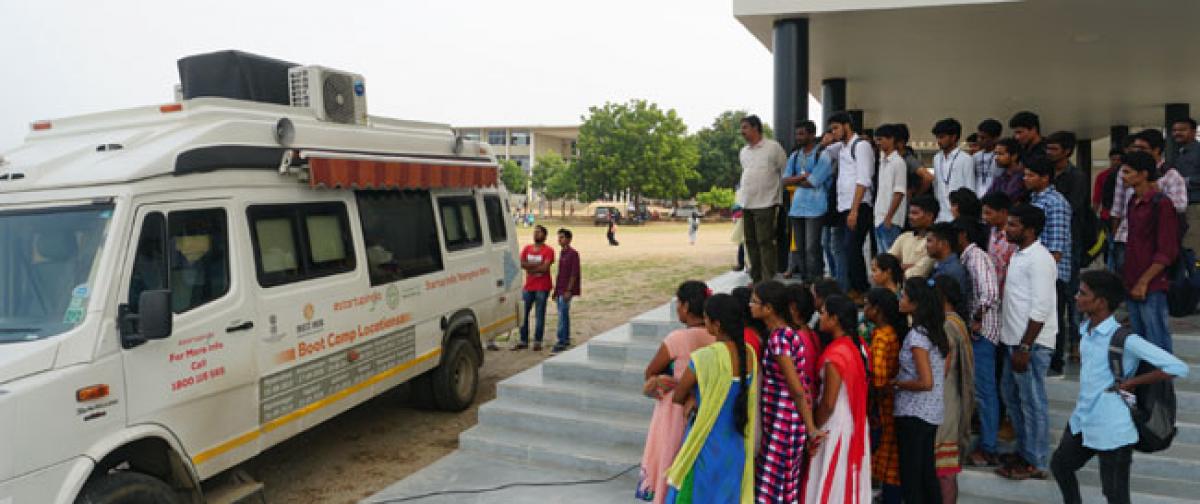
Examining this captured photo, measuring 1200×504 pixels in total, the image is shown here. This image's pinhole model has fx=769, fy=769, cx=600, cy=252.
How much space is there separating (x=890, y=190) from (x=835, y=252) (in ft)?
3.41

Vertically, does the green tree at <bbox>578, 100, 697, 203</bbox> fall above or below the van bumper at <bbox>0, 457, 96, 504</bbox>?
above

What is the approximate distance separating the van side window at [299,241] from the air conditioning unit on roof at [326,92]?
810 millimetres

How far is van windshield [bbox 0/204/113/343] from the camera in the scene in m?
4.05

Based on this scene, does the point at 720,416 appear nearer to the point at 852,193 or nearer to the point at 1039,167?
the point at 1039,167

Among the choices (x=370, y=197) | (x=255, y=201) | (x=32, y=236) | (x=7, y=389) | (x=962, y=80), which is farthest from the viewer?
(x=962, y=80)

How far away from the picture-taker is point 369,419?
7742 mm

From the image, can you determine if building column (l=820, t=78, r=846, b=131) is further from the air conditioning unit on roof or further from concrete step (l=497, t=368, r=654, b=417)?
the air conditioning unit on roof

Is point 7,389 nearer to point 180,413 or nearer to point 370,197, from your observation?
point 180,413

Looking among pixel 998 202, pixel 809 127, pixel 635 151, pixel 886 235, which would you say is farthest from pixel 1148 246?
pixel 635 151

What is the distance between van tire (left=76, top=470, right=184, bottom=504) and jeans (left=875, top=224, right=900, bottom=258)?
5647mm

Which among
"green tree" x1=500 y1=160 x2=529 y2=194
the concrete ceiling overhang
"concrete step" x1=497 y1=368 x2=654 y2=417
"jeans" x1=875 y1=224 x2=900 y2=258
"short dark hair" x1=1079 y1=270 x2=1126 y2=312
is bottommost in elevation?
"concrete step" x1=497 y1=368 x2=654 y2=417

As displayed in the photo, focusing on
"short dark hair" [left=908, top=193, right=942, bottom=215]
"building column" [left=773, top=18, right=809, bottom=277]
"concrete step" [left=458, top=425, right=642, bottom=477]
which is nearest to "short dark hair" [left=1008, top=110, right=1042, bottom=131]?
"short dark hair" [left=908, top=193, right=942, bottom=215]

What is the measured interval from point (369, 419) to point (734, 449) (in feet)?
16.2

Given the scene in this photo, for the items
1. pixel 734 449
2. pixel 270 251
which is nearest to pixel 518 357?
pixel 270 251
